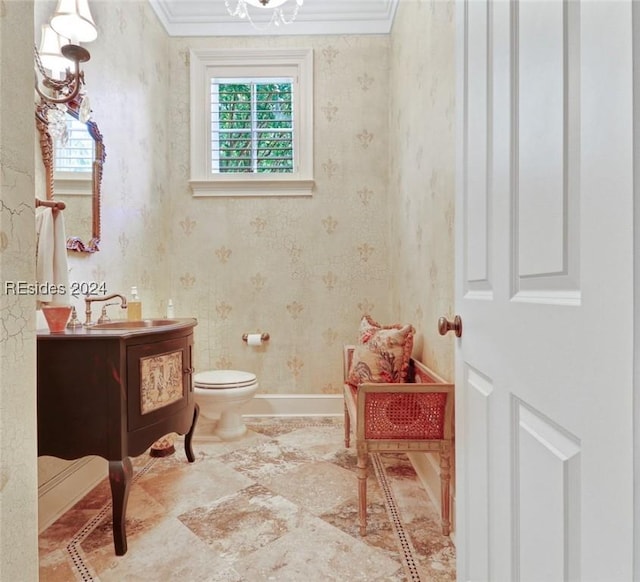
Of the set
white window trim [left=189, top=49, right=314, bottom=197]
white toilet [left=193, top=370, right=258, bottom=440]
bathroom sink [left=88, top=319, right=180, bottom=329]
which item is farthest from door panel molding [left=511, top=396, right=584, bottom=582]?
white window trim [left=189, top=49, right=314, bottom=197]

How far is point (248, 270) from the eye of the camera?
3.03m

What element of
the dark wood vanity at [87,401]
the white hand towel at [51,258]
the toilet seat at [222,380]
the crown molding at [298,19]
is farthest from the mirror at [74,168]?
the crown molding at [298,19]

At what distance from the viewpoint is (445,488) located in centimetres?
154

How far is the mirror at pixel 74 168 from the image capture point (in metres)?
1.69

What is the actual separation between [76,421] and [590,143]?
176 centimetres

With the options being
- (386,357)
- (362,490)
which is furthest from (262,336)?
(362,490)

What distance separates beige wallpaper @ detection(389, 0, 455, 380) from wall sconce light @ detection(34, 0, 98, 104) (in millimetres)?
1577

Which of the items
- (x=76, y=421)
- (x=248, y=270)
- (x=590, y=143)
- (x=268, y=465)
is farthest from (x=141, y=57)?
(x=590, y=143)

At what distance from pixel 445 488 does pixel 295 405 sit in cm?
164

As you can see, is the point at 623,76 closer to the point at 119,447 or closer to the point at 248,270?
the point at 119,447

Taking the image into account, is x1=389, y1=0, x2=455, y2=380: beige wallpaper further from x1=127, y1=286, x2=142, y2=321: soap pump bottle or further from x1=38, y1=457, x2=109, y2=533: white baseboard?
x1=38, y1=457, x2=109, y2=533: white baseboard

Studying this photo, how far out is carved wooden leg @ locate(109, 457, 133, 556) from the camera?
1.44m

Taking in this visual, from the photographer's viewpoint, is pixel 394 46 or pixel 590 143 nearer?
pixel 590 143

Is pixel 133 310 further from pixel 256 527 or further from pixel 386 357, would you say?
pixel 386 357
